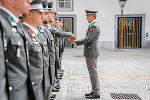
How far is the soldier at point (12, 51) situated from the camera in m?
1.95

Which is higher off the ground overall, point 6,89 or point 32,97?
point 6,89

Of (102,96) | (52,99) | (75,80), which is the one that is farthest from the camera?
(75,80)

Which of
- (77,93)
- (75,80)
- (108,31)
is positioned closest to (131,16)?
(108,31)

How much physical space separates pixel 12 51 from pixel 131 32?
58.9 ft

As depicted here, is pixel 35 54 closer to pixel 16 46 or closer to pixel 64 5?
pixel 16 46

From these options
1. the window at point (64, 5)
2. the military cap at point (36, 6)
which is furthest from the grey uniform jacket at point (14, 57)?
the window at point (64, 5)

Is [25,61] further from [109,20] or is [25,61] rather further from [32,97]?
[109,20]

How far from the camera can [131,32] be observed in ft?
63.3

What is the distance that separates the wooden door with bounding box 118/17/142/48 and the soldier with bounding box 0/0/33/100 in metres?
17.0

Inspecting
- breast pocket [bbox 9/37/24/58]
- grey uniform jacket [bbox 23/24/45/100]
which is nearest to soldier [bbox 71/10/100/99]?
grey uniform jacket [bbox 23/24/45/100]

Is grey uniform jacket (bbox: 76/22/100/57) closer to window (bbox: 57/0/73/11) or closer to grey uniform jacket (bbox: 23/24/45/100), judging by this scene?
grey uniform jacket (bbox: 23/24/45/100)

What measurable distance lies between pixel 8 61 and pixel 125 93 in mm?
3928

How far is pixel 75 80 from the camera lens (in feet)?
22.4

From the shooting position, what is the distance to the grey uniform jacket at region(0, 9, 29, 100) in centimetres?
201
